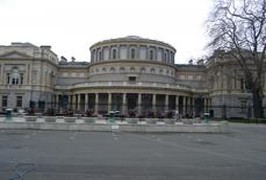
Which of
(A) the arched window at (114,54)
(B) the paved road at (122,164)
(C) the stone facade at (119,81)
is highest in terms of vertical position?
(A) the arched window at (114,54)

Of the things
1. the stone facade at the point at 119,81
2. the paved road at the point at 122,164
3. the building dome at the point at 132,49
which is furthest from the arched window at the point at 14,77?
the paved road at the point at 122,164

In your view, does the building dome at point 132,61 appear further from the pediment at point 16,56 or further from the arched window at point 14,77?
the arched window at point 14,77

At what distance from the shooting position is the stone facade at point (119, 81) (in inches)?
3275

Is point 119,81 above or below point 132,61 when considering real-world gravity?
below

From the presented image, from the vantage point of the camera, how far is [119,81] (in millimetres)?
84438

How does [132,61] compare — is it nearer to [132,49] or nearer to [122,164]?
[132,49]

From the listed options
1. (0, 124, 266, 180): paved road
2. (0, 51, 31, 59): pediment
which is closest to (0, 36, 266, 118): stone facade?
(0, 51, 31, 59): pediment

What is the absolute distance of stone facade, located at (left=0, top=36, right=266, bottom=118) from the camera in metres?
83.2

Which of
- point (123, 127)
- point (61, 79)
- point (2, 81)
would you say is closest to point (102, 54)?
point (61, 79)

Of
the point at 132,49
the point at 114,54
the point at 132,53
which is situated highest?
the point at 132,49

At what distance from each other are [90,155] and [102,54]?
92.0 m

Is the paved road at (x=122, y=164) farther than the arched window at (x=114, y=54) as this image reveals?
A: No

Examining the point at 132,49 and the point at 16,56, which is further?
the point at 132,49

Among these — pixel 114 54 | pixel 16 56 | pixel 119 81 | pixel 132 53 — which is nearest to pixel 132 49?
pixel 132 53
